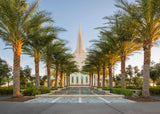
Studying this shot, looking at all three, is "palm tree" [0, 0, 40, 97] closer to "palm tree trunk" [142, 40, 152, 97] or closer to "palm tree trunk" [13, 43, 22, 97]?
"palm tree trunk" [13, 43, 22, 97]

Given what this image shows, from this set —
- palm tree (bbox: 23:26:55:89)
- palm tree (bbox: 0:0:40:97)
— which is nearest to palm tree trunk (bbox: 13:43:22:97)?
palm tree (bbox: 0:0:40:97)

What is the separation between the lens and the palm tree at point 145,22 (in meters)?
11.5

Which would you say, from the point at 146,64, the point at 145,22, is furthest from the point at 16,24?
the point at 146,64

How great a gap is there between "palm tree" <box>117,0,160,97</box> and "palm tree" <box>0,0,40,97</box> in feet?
26.4

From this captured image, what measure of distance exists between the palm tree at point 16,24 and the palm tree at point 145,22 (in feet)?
26.4

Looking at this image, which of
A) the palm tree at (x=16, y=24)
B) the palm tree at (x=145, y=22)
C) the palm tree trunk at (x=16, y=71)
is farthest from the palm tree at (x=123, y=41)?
the palm tree trunk at (x=16, y=71)

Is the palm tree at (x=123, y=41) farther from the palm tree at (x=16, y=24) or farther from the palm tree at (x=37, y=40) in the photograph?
the palm tree at (x=16, y=24)

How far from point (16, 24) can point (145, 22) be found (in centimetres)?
1108

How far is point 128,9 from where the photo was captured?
39.9ft

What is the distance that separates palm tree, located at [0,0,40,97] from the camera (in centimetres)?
1130

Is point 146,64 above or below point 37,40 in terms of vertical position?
below

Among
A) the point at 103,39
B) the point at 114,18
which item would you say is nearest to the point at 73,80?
the point at 103,39

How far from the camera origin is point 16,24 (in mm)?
11961

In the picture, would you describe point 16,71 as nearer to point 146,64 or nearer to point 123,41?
point 146,64
